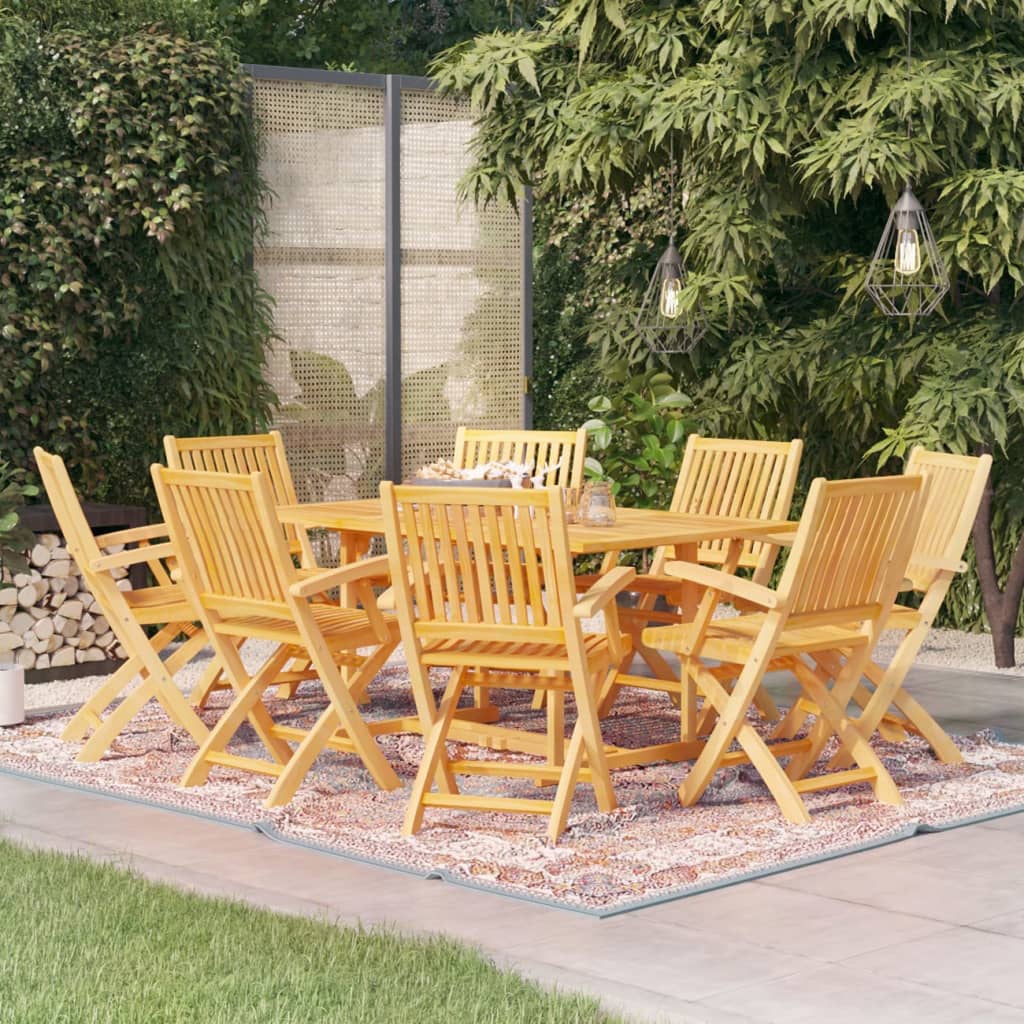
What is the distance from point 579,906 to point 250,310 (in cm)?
540

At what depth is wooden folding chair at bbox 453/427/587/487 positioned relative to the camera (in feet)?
24.3

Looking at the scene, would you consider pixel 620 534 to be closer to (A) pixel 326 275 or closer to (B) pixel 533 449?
(B) pixel 533 449

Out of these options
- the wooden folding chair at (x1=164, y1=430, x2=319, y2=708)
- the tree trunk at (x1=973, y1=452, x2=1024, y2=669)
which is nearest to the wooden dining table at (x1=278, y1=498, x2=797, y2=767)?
the wooden folding chair at (x1=164, y1=430, x2=319, y2=708)

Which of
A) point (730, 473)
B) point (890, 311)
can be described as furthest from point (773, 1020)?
point (890, 311)

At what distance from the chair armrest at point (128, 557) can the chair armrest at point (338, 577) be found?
0.79m

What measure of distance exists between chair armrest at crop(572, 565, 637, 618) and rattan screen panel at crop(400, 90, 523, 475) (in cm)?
457

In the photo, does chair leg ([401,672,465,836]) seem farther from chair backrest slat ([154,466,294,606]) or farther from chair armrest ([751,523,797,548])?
chair armrest ([751,523,797,548])

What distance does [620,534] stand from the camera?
18.6 ft

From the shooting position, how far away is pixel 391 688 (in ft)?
24.7

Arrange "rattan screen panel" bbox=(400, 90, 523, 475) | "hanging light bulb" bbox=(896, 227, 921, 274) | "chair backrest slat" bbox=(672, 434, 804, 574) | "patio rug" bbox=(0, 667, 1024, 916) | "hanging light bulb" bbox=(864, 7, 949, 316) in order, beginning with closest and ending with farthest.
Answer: "patio rug" bbox=(0, 667, 1024, 916), "hanging light bulb" bbox=(896, 227, 921, 274), "hanging light bulb" bbox=(864, 7, 949, 316), "chair backrest slat" bbox=(672, 434, 804, 574), "rattan screen panel" bbox=(400, 90, 523, 475)

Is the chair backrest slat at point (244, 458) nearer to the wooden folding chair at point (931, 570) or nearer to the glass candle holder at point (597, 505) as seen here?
the glass candle holder at point (597, 505)

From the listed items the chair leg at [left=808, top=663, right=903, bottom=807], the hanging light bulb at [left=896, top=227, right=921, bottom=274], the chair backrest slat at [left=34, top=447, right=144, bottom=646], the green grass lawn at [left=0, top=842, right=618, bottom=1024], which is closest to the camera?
the green grass lawn at [left=0, top=842, right=618, bottom=1024]

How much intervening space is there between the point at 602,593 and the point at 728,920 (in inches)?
45.3

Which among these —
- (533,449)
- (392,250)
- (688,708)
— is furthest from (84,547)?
(392,250)
